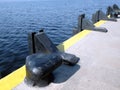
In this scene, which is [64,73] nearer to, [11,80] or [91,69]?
[91,69]

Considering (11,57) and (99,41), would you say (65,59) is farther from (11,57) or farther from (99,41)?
(11,57)

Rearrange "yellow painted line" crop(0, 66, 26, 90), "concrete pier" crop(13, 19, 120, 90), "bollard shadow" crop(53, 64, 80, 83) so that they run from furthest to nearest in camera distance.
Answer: "bollard shadow" crop(53, 64, 80, 83), "concrete pier" crop(13, 19, 120, 90), "yellow painted line" crop(0, 66, 26, 90)

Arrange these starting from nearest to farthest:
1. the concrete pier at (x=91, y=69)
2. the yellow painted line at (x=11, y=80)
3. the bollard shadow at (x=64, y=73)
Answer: the yellow painted line at (x=11, y=80) → the concrete pier at (x=91, y=69) → the bollard shadow at (x=64, y=73)

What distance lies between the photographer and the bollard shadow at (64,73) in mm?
4703

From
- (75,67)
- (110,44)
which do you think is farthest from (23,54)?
(75,67)

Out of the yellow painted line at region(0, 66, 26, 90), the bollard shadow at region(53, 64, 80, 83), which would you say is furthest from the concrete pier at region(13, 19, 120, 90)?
the yellow painted line at region(0, 66, 26, 90)

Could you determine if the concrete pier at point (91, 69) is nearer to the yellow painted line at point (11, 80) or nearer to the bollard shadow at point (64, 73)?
the bollard shadow at point (64, 73)

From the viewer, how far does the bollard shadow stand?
15.4 feet

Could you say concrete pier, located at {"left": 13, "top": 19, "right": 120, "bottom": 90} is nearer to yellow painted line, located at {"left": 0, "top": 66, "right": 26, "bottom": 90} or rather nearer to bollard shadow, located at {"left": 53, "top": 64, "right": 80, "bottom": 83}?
bollard shadow, located at {"left": 53, "top": 64, "right": 80, "bottom": 83}

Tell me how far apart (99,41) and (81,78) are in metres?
3.44

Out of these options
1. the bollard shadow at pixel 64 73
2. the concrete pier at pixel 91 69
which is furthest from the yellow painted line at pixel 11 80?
the bollard shadow at pixel 64 73

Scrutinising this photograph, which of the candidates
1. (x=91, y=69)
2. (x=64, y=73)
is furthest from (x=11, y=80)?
(x=91, y=69)

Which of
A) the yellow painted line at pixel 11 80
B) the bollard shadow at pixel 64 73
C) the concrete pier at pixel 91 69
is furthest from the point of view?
the bollard shadow at pixel 64 73

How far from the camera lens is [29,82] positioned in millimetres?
4395
